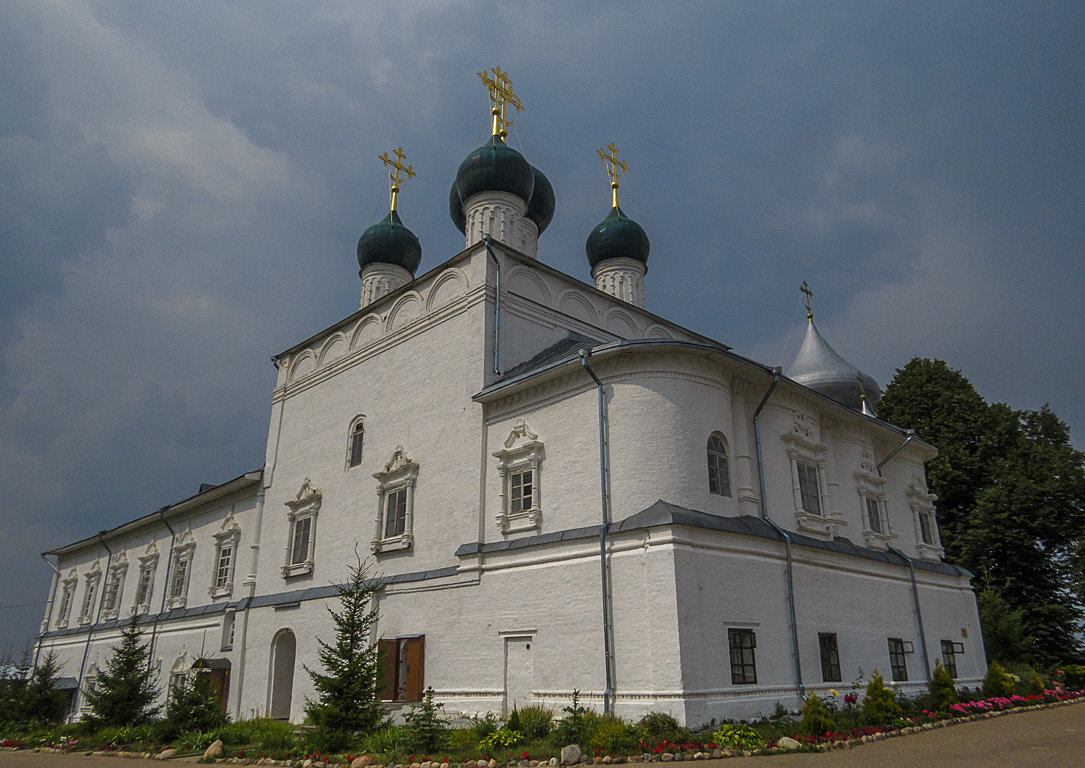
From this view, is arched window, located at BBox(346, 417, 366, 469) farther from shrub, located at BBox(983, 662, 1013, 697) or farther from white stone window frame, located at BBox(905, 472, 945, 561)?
shrub, located at BBox(983, 662, 1013, 697)

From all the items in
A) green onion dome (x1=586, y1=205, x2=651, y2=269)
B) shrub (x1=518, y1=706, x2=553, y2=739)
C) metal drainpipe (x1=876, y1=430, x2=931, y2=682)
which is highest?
green onion dome (x1=586, y1=205, x2=651, y2=269)

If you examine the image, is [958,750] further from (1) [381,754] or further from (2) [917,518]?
(2) [917,518]

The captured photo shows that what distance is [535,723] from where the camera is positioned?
9.76m

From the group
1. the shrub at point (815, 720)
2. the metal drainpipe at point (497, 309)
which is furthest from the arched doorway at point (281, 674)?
the shrub at point (815, 720)

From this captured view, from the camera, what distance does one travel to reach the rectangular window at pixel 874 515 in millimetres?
14961

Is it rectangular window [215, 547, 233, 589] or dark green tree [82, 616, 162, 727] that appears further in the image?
rectangular window [215, 547, 233, 589]

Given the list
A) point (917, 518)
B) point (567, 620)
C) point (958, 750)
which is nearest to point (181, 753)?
point (567, 620)

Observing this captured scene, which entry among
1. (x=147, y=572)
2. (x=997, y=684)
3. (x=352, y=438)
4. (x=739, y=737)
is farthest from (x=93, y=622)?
(x=997, y=684)

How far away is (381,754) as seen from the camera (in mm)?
9211

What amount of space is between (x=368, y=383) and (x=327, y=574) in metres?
3.93

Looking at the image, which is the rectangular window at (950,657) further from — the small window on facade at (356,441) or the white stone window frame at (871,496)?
the small window on facade at (356,441)

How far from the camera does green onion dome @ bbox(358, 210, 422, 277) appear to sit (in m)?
20.4

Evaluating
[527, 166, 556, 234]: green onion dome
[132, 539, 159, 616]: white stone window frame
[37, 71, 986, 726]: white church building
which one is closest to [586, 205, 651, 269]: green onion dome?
[37, 71, 986, 726]: white church building

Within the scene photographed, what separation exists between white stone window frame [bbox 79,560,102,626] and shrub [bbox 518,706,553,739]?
2091 centimetres
